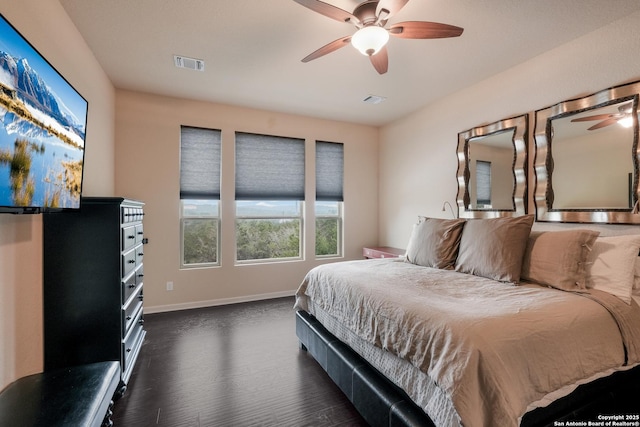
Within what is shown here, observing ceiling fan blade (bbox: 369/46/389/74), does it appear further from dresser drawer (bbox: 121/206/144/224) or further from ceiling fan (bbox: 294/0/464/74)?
dresser drawer (bbox: 121/206/144/224)

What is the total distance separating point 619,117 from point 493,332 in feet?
7.59

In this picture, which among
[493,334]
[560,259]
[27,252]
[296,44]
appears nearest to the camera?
[493,334]

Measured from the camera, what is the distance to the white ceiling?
2152 mm

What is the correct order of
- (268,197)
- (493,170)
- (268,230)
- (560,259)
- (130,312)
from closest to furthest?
(560,259) < (130,312) < (493,170) < (268,197) < (268,230)

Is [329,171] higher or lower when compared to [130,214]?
higher

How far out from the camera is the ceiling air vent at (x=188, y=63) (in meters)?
2.84

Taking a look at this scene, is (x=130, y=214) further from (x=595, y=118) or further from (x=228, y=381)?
(x=595, y=118)

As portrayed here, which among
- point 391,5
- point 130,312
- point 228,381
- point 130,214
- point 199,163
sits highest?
point 391,5

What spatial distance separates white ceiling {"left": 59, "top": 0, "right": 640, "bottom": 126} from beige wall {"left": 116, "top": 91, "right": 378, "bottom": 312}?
1.01 feet

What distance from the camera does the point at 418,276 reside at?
7.72ft

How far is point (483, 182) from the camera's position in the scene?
3.37 m

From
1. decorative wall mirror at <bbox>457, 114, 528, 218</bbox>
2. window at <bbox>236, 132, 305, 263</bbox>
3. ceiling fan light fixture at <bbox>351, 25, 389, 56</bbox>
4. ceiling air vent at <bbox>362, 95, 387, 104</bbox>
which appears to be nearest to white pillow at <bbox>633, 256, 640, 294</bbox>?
decorative wall mirror at <bbox>457, 114, 528, 218</bbox>

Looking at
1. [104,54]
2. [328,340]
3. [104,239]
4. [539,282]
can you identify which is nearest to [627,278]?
[539,282]

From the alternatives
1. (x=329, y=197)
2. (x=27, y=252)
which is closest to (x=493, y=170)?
(x=329, y=197)
